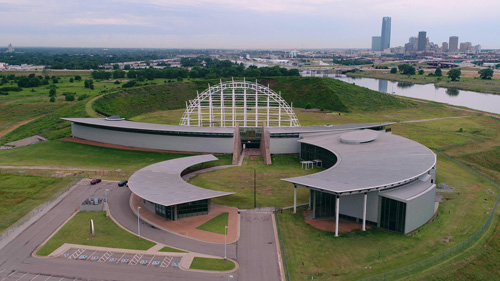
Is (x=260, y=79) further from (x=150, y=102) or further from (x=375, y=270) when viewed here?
(x=375, y=270)

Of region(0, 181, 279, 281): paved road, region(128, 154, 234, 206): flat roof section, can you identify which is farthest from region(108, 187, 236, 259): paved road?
region(128, 154, 234, 206): flat roof section

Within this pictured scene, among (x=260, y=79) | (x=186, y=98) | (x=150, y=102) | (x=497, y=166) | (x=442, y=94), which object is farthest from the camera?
(x=442, y=94)

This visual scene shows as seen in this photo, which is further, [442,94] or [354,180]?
[442,94]

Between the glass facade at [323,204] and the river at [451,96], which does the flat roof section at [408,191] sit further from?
the river at [451,96]

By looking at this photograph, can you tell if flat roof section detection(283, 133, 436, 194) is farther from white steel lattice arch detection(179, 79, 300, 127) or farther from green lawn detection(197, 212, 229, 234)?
white steel lattice arch detection(179, 79, 300, 127)

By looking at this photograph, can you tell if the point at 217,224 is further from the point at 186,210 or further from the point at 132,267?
the point at 132,267

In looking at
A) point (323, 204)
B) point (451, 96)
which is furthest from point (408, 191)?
point (451, 96)

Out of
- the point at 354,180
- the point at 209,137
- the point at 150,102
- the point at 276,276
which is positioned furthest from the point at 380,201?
the point at 150,102
